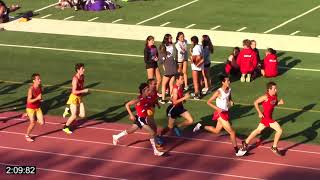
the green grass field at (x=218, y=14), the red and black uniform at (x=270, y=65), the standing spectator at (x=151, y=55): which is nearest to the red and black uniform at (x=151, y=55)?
the standing spectator at (x=151, y=55)

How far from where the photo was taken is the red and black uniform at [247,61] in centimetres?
2405

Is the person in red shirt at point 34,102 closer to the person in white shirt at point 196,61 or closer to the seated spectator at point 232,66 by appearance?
the person in white shirt at point 196,61

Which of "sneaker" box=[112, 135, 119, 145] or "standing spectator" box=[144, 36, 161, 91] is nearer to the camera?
"sneaker" box=[112, 135, 119, 145]

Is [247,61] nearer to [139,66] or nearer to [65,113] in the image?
[139,66]

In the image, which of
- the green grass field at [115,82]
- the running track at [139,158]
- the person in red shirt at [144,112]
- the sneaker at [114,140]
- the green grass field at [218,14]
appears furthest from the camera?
the green grass field at [218,14]

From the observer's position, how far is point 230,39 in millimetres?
29828

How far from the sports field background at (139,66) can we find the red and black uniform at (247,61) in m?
0.50

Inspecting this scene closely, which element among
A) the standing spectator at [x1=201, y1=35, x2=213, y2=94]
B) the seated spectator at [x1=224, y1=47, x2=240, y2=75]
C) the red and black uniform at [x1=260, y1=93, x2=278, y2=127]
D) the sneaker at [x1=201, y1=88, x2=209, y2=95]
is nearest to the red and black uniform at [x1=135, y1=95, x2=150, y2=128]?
the red and black uniform at [x1=260, y1=93, x2=278, y2=127]

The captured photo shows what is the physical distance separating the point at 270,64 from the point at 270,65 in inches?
1.7

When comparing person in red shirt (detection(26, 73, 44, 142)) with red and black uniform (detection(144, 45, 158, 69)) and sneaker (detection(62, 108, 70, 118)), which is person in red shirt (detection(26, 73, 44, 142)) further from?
red and black uniform (detection(144, 45, 158, 69))

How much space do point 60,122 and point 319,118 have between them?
711cm

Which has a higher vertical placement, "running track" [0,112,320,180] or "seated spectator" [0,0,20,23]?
"seated spectator" [0,0,20,23]

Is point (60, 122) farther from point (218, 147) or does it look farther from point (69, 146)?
point (218, 147)

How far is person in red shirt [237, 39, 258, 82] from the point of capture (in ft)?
78.9
